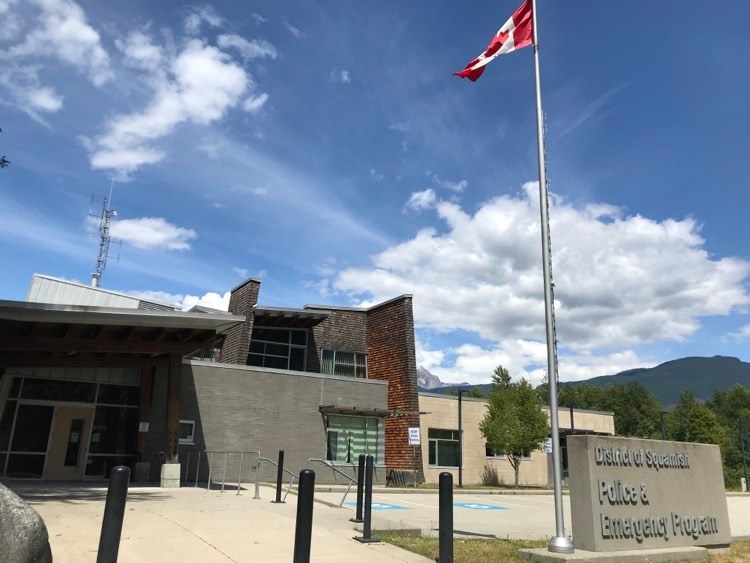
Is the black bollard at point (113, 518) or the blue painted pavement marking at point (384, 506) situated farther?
the blue painted pavement marking at point (384, 506)

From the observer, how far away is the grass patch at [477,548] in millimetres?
7852

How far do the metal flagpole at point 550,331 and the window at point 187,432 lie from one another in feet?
48.2

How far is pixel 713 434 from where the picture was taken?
5356cm

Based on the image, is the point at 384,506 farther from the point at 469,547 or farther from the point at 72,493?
the point at 72,493

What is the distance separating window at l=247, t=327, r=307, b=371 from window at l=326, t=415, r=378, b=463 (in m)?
4.59

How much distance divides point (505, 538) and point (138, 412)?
13.6 m

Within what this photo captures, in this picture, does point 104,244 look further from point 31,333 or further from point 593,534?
point 593,534

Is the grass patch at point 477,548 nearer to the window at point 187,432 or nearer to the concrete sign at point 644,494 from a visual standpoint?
the concrete sign at point 644,494

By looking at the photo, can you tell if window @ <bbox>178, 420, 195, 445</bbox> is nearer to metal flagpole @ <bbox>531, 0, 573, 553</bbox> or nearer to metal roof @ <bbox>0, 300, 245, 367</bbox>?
metal roof @ <bbox>0, 300, 245, 367</bbox>

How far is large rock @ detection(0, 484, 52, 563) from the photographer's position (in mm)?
4973

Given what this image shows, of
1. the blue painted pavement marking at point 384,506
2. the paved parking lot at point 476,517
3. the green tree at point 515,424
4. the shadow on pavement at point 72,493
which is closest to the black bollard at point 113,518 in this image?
the paved parking lot at point 476,517

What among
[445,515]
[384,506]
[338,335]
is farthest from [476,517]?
[338,335]

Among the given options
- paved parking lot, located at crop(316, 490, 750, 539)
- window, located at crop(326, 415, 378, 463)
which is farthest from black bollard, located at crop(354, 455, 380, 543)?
window, located at crop(326, 415, 378, 463)

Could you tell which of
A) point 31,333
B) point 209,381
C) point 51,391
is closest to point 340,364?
point 209,381
